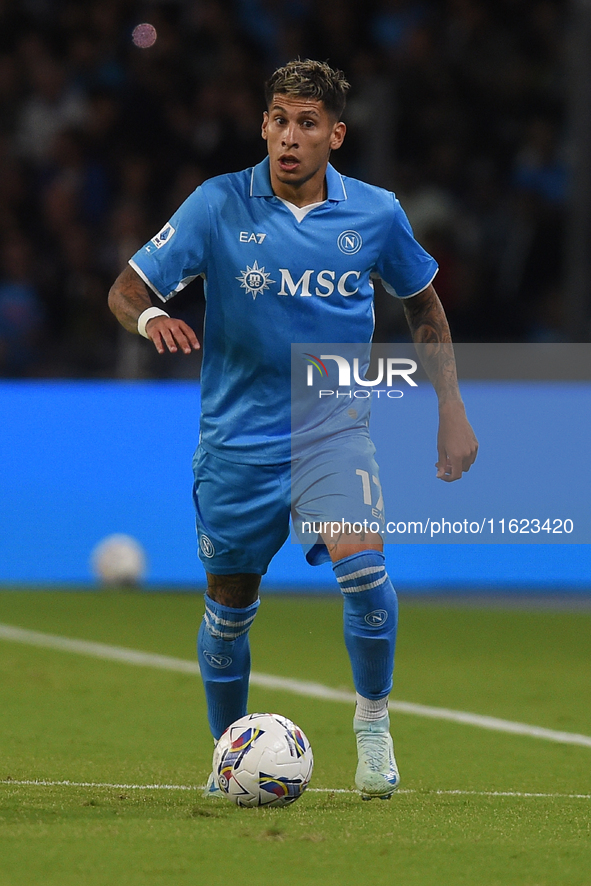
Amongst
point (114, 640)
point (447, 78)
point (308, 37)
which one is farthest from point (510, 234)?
point (114, 640)

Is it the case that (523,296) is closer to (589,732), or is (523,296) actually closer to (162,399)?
(162,399)

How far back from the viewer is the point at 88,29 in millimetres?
13367

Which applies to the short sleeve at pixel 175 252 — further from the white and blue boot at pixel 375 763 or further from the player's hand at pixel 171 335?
the white and blue boot at pixel 375 763

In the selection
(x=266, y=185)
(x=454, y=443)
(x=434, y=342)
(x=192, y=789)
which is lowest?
(x=192, y=789)

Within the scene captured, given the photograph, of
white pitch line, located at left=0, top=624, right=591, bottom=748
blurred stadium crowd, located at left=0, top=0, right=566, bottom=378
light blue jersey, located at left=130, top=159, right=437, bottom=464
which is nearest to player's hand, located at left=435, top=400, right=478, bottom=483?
light blue jersey, located at left=130, top=159, right=437, bottom=464

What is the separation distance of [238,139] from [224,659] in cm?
789

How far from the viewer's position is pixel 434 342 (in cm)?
504

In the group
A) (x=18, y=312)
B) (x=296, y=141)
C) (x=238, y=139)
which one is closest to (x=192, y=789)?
(x=296, y=141)

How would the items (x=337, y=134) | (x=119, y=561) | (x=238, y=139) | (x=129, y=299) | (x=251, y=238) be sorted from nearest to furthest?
1. (x=129, y=299)
2. (x=251, y=238)
3. (x=337, y=134)
4. (x=119, y=561)
5. (x=238, y=139)

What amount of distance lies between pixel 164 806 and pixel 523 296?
25.9 feet

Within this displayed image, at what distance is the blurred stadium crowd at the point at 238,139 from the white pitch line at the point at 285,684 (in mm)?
2569

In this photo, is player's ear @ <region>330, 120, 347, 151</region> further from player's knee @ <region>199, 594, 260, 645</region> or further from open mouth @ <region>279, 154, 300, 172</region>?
player's knee @ <region>199, 594, 260, 645</region>

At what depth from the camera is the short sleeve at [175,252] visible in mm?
4676

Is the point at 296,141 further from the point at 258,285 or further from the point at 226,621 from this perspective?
the point at 226,621
